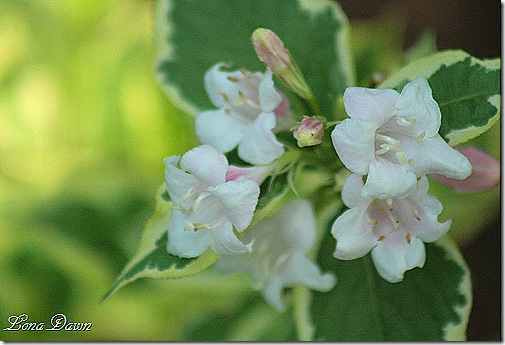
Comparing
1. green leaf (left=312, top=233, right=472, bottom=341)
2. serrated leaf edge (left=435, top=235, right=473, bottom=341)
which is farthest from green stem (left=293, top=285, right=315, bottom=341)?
serrated leaf edge (left=435, top=235, right=473, bottom=341)

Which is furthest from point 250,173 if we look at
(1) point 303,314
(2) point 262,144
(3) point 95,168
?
(3) point 95,168

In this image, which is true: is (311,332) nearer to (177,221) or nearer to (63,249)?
(177,221)

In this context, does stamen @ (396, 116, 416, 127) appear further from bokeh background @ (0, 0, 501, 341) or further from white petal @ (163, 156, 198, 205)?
bokeh background @ (0, 0, 501, 341)

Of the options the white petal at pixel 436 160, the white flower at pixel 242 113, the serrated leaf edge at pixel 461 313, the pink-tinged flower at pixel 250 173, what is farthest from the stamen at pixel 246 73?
the serrated leaf edge at pixel 461 313

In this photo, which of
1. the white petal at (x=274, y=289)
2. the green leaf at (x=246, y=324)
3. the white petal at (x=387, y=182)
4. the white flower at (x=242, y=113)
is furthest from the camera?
the green leaf at (x=246, y=324)

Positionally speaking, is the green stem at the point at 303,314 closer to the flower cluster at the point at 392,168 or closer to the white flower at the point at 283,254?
the white flower at the point at 283,254

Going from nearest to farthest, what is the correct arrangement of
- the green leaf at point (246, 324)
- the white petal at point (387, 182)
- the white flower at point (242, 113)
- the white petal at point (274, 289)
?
the white petal at point (387, 182) < the white flower at point (242, 113) < the white petal at point (274, 289) < the green leaf at point (246, 324)

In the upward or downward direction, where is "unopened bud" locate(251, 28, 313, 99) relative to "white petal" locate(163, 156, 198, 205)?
upward
